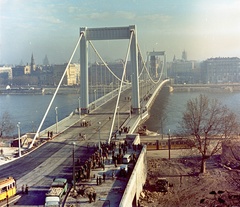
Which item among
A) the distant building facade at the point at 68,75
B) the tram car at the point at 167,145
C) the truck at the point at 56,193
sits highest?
the distant building facade at the point at 68,75

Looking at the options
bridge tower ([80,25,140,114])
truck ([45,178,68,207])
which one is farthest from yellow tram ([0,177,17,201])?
bridge tower ([80,25,140,114])

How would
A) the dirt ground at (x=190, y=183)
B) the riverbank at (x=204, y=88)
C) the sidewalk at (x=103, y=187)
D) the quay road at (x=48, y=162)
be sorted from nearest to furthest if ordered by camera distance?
1. the sidewalk at (x=103, y=187)
2. the quay road at (x=48, y=162)
3. the dirt ground at (x=190, y=183)
4. the riverbank at (x=204, y=88)

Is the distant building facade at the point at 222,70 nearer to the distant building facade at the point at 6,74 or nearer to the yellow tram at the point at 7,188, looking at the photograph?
the distant building facade at the point at 6,74

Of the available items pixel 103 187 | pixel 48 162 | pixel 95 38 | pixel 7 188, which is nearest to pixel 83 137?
pixel 48 162

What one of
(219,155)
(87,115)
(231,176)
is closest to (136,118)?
(87,115)

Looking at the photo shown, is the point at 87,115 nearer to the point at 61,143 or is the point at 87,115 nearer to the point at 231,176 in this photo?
the point at 61,143

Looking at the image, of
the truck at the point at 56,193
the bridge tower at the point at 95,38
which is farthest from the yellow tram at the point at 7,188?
the bridge tower at the point at 95,38

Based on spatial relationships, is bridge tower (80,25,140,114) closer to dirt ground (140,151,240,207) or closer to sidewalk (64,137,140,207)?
dirt ground (140,151,240,207)

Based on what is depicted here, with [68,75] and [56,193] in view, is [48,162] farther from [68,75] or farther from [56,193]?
[68,75]
